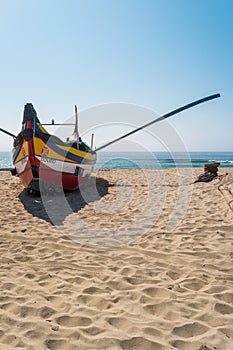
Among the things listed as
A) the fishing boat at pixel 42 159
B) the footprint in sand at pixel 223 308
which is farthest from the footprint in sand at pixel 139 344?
the fishing boat at pixel 42 159

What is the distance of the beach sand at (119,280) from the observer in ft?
8.10

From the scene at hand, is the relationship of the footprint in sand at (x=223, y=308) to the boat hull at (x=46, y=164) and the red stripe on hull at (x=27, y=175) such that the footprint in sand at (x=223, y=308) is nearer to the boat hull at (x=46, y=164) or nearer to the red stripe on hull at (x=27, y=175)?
the boat hull at (x=46, y=164)

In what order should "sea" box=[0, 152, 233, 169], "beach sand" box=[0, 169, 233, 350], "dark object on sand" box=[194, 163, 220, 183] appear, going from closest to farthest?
"beach sand" box=[0, 169, 233, 350] < "dark object on sand" box=[194, 163, 220, 183] < "sea" box=[0, 152, 233, 169]

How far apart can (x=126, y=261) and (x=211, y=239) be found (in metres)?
1.77

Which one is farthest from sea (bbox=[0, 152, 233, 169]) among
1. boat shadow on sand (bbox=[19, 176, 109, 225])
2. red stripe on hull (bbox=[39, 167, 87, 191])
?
red stripe on hull (bbox=[39, 167, 87, 191])

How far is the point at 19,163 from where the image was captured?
10.5 m

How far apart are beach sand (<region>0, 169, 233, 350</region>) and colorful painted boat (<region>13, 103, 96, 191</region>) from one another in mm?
2494

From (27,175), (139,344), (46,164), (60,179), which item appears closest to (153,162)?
(60,179)

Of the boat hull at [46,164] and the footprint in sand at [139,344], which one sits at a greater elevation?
the boat hull at [46,164]

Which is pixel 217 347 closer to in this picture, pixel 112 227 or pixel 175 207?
pixel 112 227

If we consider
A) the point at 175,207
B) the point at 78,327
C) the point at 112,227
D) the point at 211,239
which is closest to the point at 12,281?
the point at 78,327

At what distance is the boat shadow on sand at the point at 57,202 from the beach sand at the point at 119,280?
0.17 m

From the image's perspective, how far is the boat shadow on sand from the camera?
7.28 metres

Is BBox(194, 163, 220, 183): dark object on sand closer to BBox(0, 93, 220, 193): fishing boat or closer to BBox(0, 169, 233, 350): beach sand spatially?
BBox(0, 169, 233, 350): beach sand
